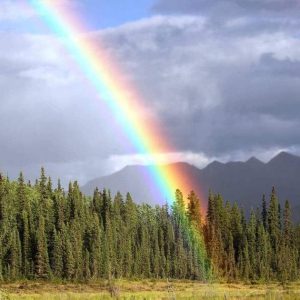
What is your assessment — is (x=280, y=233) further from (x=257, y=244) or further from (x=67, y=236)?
(x=67, y=236)

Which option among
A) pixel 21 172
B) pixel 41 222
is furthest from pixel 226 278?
pixel 21 172

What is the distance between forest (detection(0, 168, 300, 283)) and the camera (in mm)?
122812

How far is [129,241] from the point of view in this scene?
141250 mm

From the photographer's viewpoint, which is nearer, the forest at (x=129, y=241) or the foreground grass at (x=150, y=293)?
the foreground grass at (x=150, y=293)

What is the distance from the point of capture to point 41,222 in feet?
405

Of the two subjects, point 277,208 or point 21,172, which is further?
point 277,208

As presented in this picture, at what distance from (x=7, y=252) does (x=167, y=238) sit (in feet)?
132

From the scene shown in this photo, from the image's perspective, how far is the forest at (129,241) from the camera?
12281cm

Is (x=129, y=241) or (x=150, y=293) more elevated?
(x=129, y=241)

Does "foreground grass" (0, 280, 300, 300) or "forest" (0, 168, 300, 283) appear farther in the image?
"forest" (0, 168, 300, 283)

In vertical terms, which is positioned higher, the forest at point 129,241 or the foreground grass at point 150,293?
the forest at point 129,241

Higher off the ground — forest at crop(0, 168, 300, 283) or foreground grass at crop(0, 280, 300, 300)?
forest at crop(0, 168, 300, 283)

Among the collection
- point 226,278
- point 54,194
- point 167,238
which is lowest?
point 226,278

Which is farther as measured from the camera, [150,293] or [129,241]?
[129,241]
